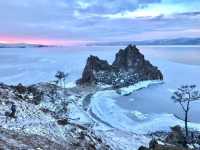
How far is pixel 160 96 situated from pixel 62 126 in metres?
89.9

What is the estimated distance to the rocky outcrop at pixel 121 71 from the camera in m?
132

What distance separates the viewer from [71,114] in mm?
73562

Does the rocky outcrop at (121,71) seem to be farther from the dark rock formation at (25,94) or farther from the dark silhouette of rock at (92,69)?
the dark rock formation at (25,94)

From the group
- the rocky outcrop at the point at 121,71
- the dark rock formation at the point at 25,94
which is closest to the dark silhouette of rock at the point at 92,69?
the rocky outcrop at the point at 121,71

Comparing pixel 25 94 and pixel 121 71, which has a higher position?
pixel 25 94

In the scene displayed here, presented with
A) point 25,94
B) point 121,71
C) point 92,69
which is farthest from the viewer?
point 121,71

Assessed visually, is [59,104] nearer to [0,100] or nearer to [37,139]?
[0,100]

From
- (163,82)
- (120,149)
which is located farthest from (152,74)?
(120,149)

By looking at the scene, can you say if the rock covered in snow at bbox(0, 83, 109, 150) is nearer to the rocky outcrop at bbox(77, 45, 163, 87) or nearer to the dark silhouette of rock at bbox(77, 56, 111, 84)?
the dark silhouette of rock at bbox(77, 56, 111, 84)

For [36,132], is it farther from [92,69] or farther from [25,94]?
[92,69]

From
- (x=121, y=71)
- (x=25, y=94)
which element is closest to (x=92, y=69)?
(x=121, y=71)

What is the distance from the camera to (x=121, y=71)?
148 meters

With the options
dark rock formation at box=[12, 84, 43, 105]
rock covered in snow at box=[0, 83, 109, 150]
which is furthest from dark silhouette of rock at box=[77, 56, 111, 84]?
rock covered in snow at box=[0, 83, 109, 150]

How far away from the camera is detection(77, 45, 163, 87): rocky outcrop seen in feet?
433
